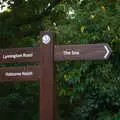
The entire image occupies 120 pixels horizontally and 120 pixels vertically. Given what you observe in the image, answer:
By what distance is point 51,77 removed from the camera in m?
6.79

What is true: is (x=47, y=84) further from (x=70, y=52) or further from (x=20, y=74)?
(x=70, y=52)

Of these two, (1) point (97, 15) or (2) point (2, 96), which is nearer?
(1) point (97, 15)

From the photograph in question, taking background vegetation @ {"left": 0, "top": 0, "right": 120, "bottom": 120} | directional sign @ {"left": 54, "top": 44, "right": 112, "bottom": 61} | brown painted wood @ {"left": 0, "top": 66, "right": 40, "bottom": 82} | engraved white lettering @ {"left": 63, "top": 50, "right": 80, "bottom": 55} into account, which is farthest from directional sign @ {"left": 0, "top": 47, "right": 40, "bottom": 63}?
background vegetation @ {"left": 0, "top": 0, "right": 120, "bottom": 120}

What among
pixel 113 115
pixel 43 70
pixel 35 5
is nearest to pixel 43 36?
pixel 43 70

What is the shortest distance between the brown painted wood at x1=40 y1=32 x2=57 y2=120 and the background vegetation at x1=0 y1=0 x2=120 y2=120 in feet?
3.41

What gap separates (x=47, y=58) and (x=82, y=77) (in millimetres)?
1325

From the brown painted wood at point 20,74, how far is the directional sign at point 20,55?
0.44 ft

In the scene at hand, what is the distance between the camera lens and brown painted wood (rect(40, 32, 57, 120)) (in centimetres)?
675

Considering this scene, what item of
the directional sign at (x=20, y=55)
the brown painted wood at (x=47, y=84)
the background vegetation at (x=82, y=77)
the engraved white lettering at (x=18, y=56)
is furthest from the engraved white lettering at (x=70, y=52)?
the background vegetation at (x=82, y=77)

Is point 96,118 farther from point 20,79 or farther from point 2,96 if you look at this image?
point 2,96

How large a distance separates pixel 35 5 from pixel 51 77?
13.7ft

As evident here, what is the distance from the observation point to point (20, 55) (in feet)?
23.2

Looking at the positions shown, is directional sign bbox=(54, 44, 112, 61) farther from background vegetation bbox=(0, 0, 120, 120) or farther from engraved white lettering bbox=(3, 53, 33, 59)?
background vegetation bbox=(0, 0, 120, 120)

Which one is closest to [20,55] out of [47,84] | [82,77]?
[47,84]
